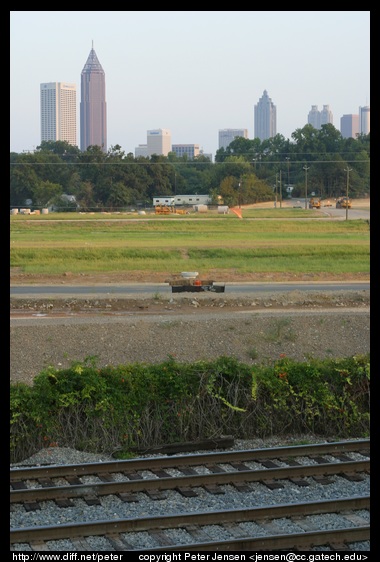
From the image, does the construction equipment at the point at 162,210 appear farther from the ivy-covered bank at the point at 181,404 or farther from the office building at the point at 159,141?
the office building at the point at 159,141

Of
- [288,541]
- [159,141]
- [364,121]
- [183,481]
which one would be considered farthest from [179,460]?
[159,141]

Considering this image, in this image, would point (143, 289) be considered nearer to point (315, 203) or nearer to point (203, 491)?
point (203, 491)

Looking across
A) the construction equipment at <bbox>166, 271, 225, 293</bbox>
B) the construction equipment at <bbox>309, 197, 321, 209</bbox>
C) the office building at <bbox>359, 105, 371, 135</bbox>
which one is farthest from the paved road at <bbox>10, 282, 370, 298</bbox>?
the office building at <bbox>359, 105, 371, 135</bbox>

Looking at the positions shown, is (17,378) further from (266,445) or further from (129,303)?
(129,303)

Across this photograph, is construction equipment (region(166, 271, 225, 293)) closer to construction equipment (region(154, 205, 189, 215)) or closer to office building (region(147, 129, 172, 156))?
construction equipment (region(154, 205, 189, 215))

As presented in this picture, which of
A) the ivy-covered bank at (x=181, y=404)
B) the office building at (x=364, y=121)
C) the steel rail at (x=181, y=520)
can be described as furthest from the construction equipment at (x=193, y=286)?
the office building at (x=364, y=121)
